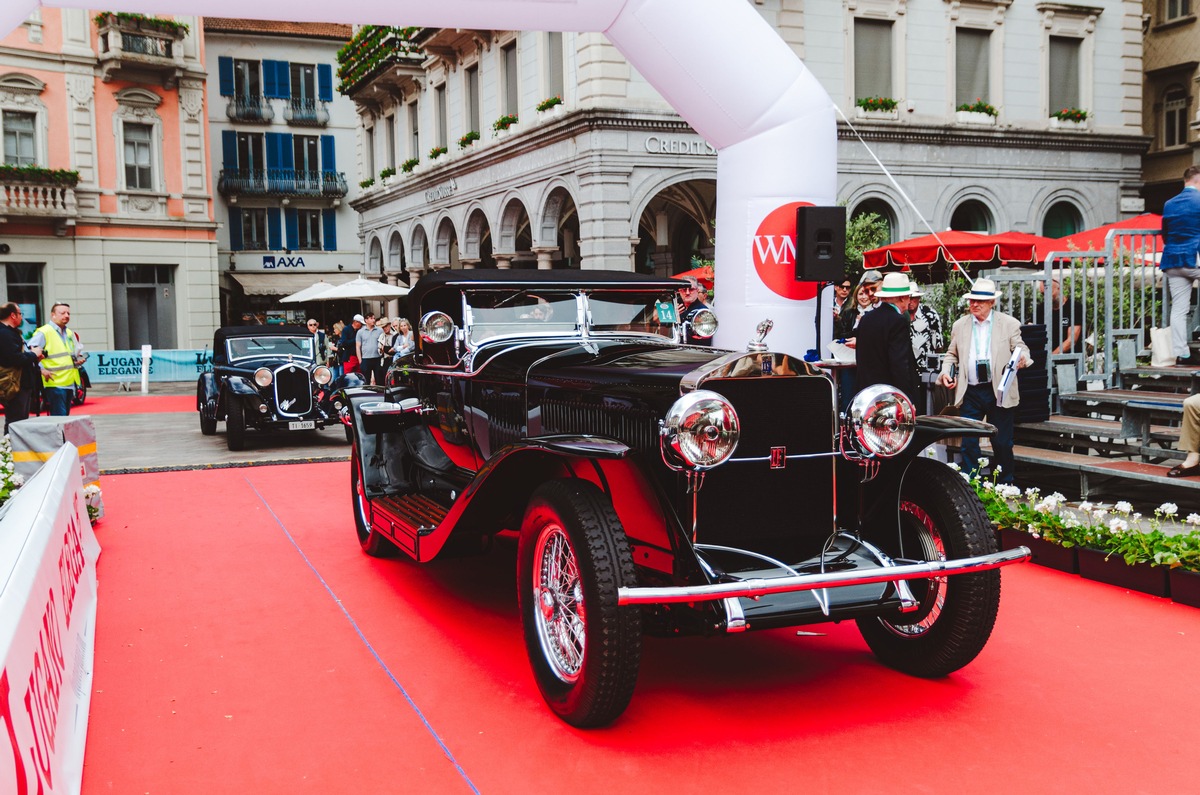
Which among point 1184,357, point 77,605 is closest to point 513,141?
point 1184,357

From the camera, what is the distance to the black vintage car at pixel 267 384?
12.0 meters

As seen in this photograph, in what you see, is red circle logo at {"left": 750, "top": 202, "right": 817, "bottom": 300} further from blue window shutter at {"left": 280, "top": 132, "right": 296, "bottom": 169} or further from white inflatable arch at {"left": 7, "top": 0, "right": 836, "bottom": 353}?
blue window shutter at {"left": 280, "top": 132, "right": 296, "bottom": 169}

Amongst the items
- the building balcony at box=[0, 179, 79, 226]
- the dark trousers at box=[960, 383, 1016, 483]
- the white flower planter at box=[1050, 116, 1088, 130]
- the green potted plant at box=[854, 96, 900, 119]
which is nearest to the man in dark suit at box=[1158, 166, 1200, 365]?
the dark trousers at box=[960, 383, 1016, 483]

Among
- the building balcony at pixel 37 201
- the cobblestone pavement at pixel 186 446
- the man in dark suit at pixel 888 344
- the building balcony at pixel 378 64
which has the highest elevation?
the building balcony at pixel 378 64

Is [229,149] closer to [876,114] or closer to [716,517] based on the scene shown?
[876,114]

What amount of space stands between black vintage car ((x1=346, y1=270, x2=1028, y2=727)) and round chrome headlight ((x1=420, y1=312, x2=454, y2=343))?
776mm

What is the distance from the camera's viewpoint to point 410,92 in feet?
87.3

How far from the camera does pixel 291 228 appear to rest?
33.9 meters

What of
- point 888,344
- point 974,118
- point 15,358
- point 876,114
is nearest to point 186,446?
point 15,358

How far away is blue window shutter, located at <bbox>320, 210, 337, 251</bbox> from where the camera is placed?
34.3 metres

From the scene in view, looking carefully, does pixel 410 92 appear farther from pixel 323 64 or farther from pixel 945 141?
pixel 945 141

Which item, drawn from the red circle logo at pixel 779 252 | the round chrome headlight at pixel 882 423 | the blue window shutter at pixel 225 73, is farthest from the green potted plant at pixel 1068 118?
the blue window shutter at pixel 225 73

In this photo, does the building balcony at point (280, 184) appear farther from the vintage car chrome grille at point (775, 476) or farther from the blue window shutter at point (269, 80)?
the vintage car chrome grille at point (775, 476)

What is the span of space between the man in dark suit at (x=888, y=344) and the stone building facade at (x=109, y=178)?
2339cm
